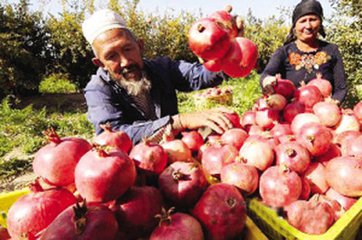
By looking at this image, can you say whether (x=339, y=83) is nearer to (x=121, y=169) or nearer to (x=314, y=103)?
(x=314, y=103)

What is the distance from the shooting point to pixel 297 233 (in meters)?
1.17

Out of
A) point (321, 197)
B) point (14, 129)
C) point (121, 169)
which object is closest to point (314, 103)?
point (321, 197)

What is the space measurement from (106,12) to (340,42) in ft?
15.9

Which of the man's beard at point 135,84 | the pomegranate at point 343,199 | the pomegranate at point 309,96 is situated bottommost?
the pomegranate at point 343,199

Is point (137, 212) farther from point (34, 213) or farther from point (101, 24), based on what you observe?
point (101, 24)

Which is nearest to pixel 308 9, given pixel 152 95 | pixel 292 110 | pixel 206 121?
pixel 292 110

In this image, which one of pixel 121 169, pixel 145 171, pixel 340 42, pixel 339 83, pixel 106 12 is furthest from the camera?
pixel 340 42

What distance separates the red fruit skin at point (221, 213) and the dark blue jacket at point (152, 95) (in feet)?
2.72

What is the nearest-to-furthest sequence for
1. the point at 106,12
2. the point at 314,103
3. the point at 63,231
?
1. the point at 63,231
2. the point at 314,103
3. the point at 106,12

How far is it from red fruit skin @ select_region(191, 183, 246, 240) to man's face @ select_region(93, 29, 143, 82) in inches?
47.9

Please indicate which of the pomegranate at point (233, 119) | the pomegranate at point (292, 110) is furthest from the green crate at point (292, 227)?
the pomegranate at point (292, 110)

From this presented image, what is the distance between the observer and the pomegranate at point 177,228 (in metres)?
1.06

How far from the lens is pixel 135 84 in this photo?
2.36 meters

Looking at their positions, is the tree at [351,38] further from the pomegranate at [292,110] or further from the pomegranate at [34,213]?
the pomegranate at [34,213]
